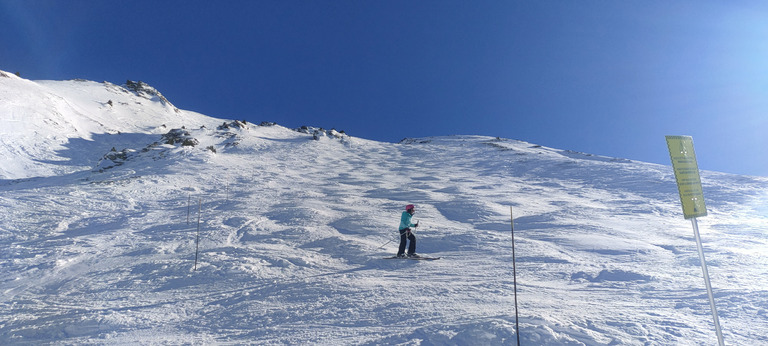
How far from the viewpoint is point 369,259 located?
Result: 10617 mm

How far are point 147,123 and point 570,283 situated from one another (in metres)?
61.4

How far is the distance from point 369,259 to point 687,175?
23.9 feet

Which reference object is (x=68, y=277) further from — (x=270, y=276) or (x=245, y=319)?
(x=245, y=319)

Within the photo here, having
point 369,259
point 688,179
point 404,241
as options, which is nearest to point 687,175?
point 688,179

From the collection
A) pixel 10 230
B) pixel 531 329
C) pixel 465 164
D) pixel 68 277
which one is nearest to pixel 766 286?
pixel 531 329

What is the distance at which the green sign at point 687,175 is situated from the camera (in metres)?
5.02

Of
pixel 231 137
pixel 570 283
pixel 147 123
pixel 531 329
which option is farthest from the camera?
pixel 147 123

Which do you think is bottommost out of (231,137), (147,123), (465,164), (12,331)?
(12,331)

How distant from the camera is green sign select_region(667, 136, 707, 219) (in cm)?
502

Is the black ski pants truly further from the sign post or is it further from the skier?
the sign post

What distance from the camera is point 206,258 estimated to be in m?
10.2

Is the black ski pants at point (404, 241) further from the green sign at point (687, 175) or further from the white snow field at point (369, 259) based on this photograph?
the green sign at point (687, 175)

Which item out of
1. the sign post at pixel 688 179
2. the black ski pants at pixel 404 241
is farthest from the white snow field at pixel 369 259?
the sign post at pixel 688 179

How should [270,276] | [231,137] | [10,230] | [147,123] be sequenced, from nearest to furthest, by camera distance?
[270,276] < [10,230] < [231,137] < [147,123]
